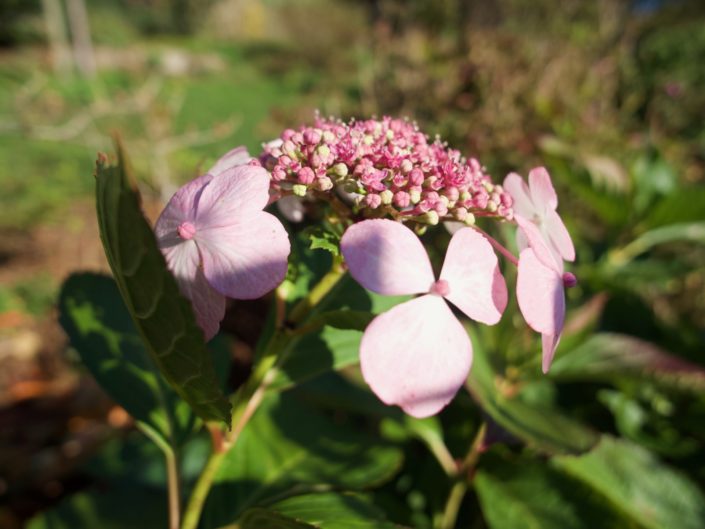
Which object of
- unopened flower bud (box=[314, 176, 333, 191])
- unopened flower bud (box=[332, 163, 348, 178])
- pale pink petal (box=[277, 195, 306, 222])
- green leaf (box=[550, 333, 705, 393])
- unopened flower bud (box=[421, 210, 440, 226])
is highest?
unopened flower bud (box=[332, 163, 348, 178])

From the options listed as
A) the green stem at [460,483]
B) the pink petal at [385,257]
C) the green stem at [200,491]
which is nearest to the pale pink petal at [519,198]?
the pink petal at [385,257]

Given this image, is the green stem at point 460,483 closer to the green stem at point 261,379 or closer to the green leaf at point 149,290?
the green stem at point 261,379

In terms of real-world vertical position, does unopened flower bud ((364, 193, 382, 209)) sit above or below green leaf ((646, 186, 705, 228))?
above

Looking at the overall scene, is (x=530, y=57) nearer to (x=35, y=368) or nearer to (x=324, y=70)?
(x=35, y=368)

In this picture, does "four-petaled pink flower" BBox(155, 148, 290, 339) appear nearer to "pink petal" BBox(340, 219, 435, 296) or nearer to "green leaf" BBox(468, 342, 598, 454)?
"pink petal" BBox(340, 219, 435, 296)

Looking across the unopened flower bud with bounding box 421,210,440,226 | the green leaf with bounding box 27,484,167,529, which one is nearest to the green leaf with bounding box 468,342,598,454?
the unopened flower bud with bounding box 421,210,440,226

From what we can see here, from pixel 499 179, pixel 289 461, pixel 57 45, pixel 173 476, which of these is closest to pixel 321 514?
pixel 173 476
